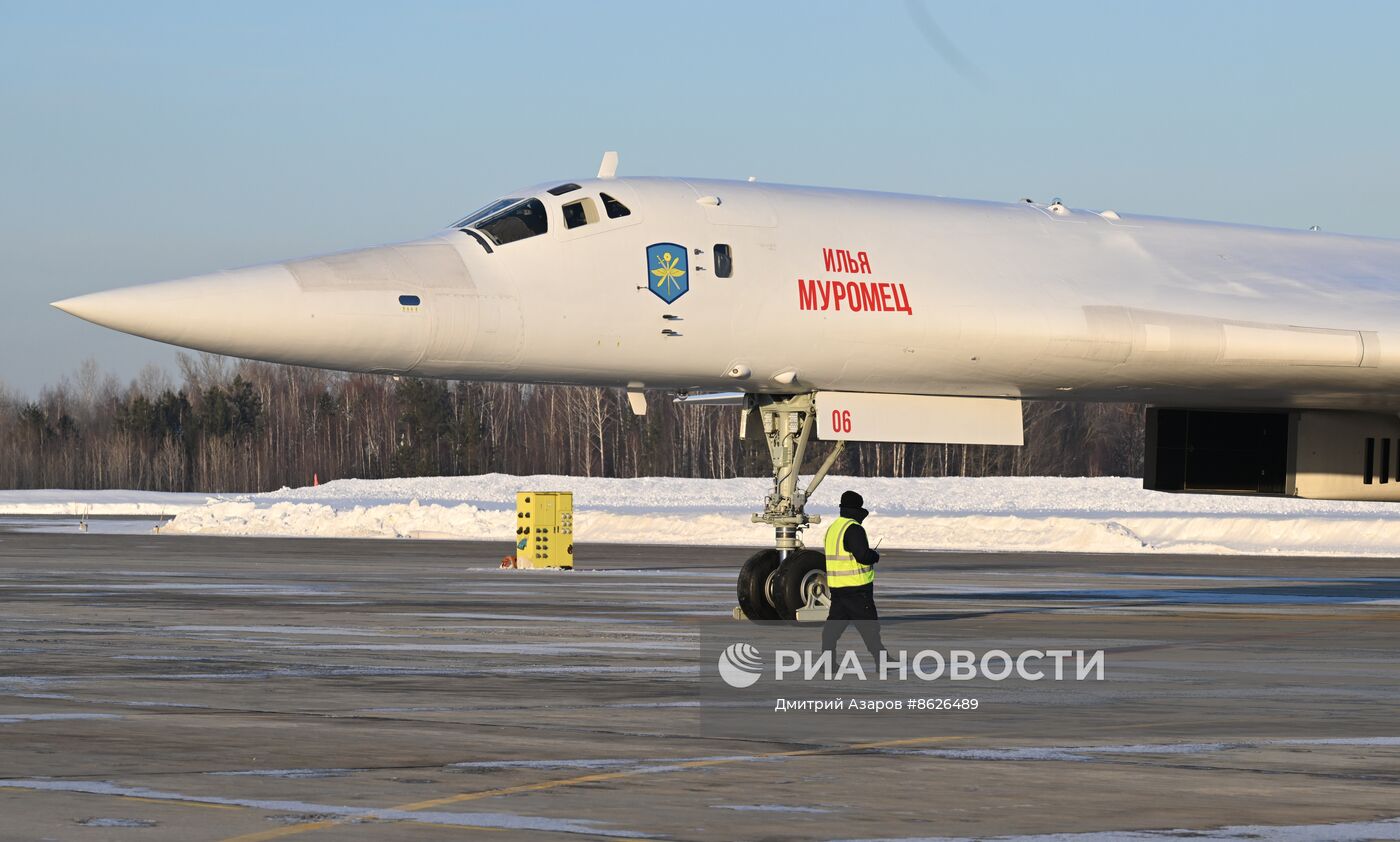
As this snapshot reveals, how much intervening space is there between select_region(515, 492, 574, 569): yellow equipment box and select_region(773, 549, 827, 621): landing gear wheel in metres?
12.9

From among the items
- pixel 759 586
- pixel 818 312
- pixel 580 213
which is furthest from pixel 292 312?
pixel 759 586

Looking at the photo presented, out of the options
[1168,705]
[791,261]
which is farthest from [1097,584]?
[1168,705]

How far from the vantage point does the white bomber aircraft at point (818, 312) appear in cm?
1496

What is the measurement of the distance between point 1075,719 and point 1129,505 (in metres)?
57.2

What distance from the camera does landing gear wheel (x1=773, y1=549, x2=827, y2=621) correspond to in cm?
1730

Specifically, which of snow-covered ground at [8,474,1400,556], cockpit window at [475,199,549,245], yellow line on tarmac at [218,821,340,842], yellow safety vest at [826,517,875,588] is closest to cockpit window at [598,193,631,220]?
cockpit window at [475,199,549,245]

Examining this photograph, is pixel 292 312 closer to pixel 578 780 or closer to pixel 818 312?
pixel 818 312

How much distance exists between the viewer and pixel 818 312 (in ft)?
54.2

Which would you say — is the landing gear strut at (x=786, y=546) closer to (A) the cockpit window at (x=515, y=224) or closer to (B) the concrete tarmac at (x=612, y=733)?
Answer: (B) the concrete tarmac at (x=612, y=733)

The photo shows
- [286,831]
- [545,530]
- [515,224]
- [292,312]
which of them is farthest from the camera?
[545,530]

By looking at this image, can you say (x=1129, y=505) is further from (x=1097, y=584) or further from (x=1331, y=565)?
(x=1097, y=584)

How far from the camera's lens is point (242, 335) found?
1443 centimetres

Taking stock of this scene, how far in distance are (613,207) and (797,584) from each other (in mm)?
3749
